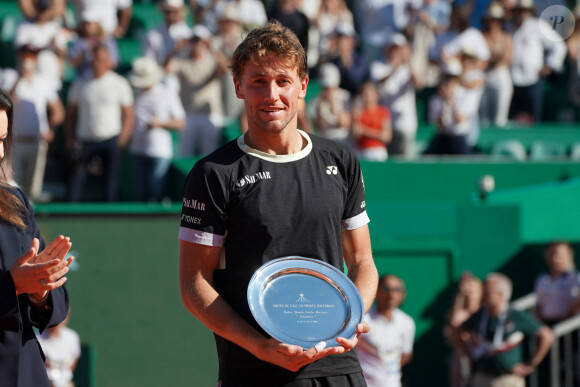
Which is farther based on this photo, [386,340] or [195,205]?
[386,340]

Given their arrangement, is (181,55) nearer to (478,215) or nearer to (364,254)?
(478,215)

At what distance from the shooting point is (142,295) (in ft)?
29.6

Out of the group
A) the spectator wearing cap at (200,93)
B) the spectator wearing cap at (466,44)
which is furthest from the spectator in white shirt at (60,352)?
the spectator wearing cap at (466,44)

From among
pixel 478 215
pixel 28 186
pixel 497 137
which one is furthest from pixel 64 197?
pixel 497 137

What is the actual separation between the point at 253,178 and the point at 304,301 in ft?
1.44

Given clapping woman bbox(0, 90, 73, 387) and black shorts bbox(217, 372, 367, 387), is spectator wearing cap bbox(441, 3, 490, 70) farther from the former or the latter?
clapping woman bbox(0, 90, 73, 387)

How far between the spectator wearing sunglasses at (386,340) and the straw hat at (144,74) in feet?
10.5

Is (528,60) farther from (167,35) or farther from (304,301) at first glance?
(304,301)

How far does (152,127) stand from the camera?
10102 mm

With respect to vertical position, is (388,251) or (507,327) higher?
(388,251)

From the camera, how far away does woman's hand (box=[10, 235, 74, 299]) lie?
10.2 feet

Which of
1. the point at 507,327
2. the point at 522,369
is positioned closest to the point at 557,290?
the point at 507,327

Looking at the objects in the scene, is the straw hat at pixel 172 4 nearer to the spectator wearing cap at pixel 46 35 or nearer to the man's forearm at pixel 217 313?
the spectator wearing cap at pixel 46 35

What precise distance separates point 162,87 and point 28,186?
1657 millimetres
